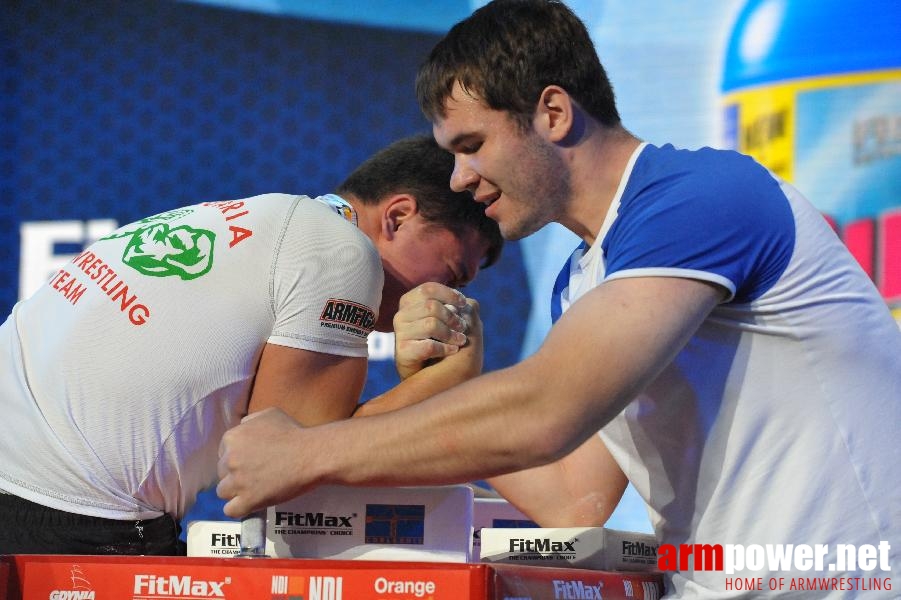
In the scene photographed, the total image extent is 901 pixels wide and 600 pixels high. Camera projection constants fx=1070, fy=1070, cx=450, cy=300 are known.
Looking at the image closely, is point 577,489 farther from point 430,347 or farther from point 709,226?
point 709,226

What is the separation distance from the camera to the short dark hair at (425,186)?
210 centimetres

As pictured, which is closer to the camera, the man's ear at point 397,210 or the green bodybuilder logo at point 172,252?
the green bodybuilder logo at point 172,252

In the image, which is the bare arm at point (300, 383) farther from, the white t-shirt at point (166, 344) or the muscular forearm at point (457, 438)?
the muscular forearm at point (457, 438)

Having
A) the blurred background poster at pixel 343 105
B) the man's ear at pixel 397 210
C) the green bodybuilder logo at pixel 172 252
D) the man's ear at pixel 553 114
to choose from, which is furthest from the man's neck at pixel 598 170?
the blurred background poster at pixel 343 105

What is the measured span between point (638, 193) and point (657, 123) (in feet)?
6.98

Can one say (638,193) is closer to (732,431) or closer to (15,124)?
(732,431)

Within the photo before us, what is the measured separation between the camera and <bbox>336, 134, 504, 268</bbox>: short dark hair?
2104mm

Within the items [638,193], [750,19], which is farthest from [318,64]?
[638,193]

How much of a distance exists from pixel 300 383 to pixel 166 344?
0.62 feet

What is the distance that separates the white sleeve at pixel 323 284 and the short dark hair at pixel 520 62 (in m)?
0.23

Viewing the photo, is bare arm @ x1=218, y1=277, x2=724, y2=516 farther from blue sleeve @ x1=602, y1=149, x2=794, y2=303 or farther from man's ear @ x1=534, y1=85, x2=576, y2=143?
man's ear @ x1=534, y1=85, x2=576, y2=143

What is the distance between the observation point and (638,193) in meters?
1.29

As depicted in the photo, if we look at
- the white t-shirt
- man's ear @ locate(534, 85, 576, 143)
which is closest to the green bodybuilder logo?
the white t-shirt

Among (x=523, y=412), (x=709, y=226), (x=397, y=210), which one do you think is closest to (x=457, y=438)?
(x=523, y=412)
